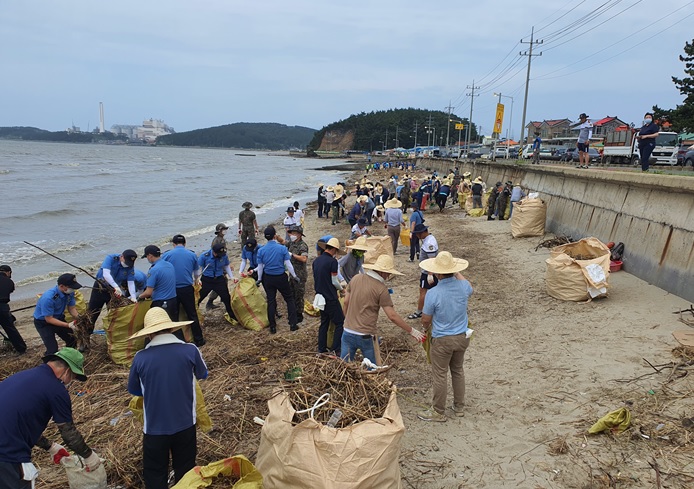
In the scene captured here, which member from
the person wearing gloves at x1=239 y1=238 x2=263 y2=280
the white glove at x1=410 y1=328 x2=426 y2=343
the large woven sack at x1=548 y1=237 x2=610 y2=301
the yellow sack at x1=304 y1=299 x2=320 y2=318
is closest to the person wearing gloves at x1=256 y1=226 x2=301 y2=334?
the person wearing gloves at x1=239 y1=238 x2=263 y2=280

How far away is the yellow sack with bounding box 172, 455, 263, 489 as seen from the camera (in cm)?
304

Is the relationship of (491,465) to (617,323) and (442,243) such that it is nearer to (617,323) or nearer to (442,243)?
(617,323)

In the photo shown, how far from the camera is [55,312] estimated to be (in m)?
6.43

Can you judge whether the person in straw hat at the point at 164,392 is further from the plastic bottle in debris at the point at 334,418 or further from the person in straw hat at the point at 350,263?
the person in straw hat at the point at 350,263

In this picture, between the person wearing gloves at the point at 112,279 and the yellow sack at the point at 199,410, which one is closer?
the yellow sack at the point at 199,410

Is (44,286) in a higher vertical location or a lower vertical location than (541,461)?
lower

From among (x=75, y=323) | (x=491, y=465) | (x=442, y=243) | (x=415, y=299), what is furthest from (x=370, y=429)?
(x=442, y=243)

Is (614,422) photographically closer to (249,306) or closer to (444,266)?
(444,266)

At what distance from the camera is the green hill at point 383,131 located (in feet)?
477

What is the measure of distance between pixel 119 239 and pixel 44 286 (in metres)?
7.00

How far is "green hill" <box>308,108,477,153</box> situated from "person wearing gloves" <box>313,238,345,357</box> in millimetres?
132424

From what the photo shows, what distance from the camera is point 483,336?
7000 mm

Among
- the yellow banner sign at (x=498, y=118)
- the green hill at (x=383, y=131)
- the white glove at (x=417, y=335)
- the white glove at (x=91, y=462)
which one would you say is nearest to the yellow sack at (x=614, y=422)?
the white glove at (x=417, y=335)

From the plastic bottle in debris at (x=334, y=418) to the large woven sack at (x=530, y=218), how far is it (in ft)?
37.9
